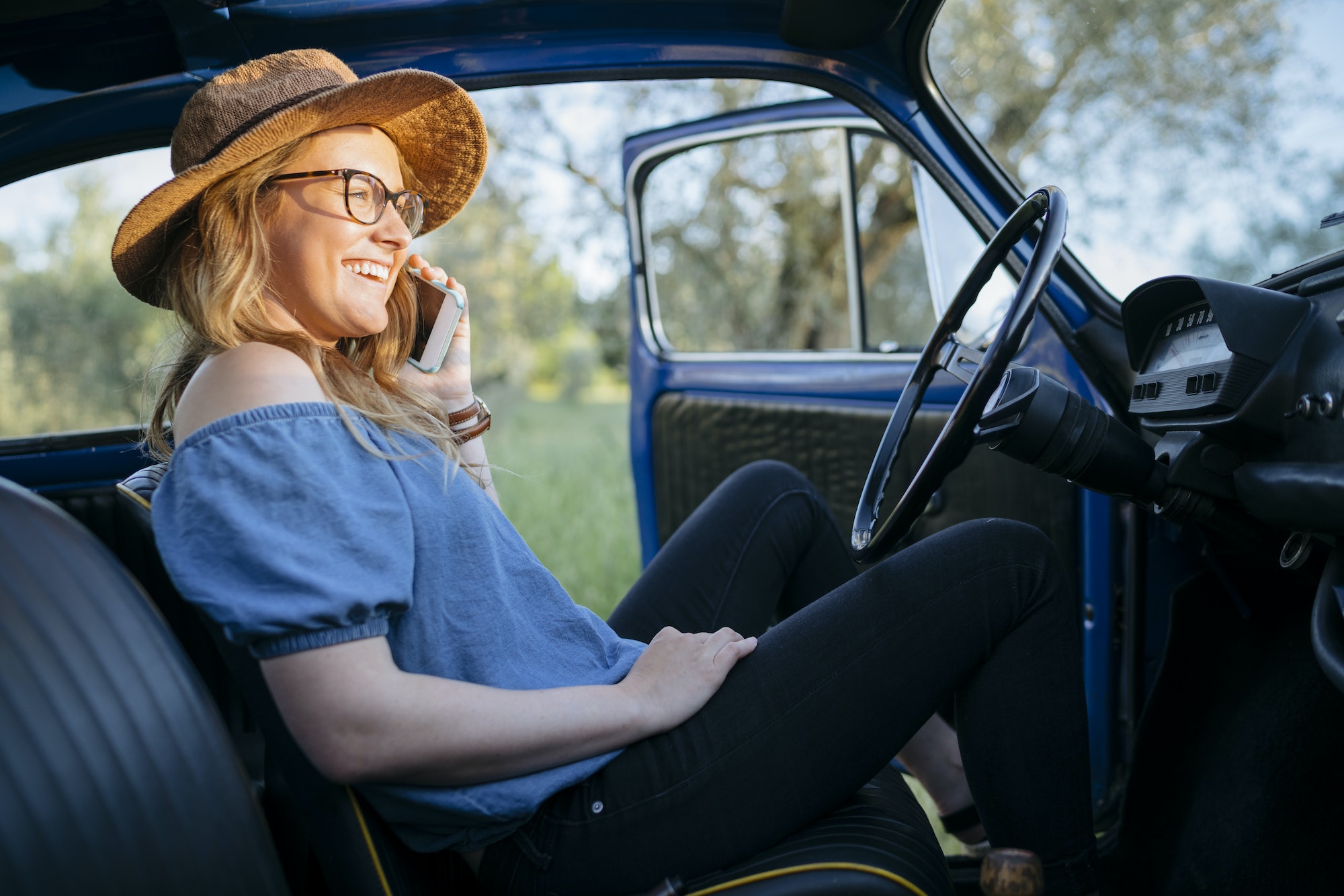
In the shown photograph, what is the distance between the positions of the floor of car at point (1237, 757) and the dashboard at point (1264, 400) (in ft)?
1.03

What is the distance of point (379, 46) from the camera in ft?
5.14

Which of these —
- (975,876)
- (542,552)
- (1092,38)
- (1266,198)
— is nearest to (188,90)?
(975,876)

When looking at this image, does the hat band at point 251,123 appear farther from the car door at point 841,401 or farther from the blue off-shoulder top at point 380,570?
the car door at point 841,401

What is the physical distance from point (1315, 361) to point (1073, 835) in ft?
2.23

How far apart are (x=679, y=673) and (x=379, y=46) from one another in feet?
3.57

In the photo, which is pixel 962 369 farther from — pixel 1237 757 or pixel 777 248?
pixel 777 248

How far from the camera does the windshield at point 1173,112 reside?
5949mm

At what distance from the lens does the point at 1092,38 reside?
23.9ft

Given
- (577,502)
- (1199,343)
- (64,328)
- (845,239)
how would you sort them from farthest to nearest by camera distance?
(64,328), (577,502), (845,239), (1199,343)

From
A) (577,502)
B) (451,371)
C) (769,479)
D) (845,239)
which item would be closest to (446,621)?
(451,371)

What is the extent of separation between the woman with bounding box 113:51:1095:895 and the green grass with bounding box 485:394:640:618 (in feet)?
4.78

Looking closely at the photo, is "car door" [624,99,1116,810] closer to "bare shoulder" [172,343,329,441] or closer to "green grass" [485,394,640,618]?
"green grass" [485,394,640,618]

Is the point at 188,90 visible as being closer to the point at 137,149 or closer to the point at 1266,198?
the point at 137,149

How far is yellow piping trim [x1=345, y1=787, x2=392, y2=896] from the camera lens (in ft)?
3.63
